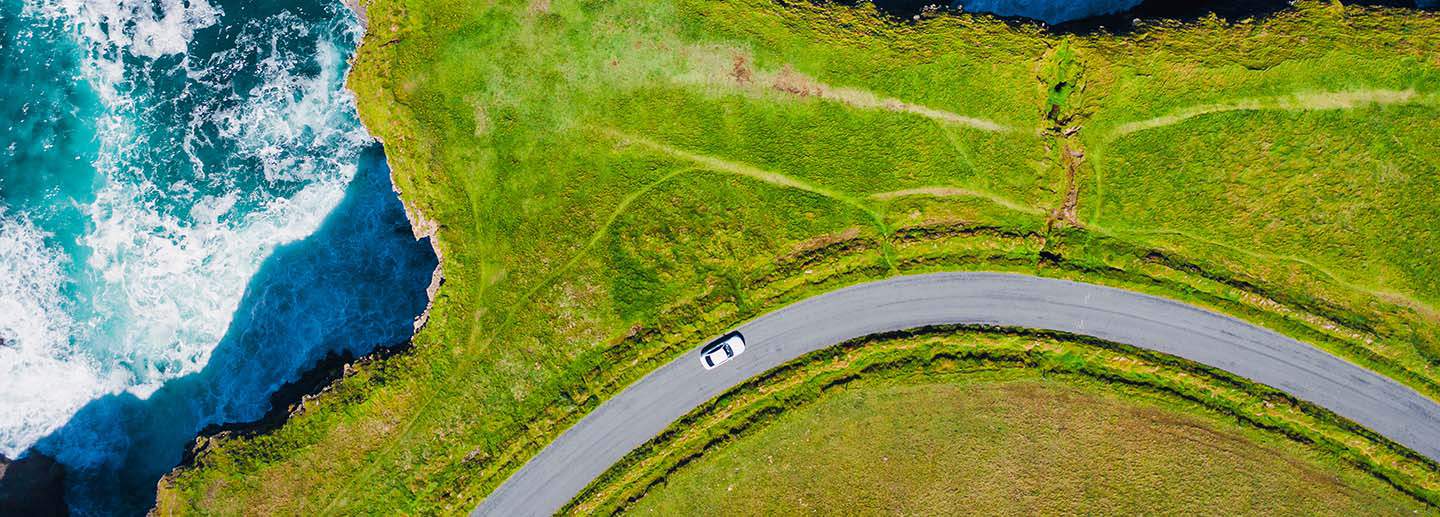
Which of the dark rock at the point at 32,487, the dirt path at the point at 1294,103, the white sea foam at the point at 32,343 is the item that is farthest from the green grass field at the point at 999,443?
the white sea foam at the point at 32,343

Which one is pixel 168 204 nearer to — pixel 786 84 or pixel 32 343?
pixel 32 343

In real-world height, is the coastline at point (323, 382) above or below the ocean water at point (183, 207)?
below

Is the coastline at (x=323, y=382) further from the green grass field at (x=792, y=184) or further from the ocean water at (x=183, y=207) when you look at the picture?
the ocean water at (x=183, y=207)

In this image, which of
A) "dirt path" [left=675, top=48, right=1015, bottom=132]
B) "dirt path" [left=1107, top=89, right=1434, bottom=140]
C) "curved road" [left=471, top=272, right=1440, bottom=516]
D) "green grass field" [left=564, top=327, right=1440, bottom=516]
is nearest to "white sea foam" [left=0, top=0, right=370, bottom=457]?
"dirt path" [left=675, top=48, right=1015, bottom=132]

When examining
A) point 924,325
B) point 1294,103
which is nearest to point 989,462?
point 924,325

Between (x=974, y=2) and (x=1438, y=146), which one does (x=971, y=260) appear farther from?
(x=1438, y=146)

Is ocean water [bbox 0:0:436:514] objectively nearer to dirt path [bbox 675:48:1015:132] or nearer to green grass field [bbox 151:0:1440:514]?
green grass field [bbox 151:0:1440:514]
